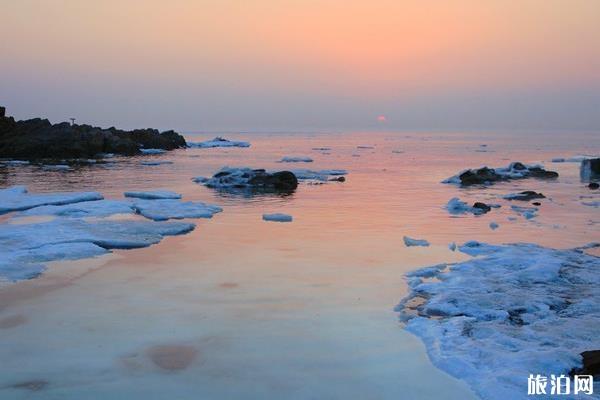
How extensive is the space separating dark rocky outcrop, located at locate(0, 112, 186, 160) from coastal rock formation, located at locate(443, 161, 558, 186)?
32.5 meters

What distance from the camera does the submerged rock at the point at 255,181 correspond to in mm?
24891

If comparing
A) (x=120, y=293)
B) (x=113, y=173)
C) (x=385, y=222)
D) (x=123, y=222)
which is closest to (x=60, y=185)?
(x=113, y=173)

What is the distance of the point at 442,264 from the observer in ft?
33.8

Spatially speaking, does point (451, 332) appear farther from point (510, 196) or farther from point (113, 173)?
point (113, 173)

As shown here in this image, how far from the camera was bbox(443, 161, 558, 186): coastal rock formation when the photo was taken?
27656mm

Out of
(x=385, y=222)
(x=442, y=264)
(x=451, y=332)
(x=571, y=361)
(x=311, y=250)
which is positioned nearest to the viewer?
(x=571, y=361)

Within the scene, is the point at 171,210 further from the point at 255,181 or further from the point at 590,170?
the point at 590,170

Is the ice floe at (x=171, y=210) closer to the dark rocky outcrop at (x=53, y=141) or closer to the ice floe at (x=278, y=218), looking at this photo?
A: the ice floe at (x=278, y=218)

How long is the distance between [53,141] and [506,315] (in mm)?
45413

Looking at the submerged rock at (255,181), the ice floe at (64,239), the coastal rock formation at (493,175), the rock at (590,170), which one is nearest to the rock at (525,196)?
the coastal rock formation at (493,175)

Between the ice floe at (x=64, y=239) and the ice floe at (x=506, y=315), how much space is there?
6218mm

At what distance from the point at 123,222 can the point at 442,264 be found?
8117 mm

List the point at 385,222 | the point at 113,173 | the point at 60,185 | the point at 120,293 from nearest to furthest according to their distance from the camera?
the point at 120,293 < the point at 385,222 < the point at 60,185 < the point at 113,173

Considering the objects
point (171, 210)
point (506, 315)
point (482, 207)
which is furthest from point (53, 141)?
point (506, 315)
